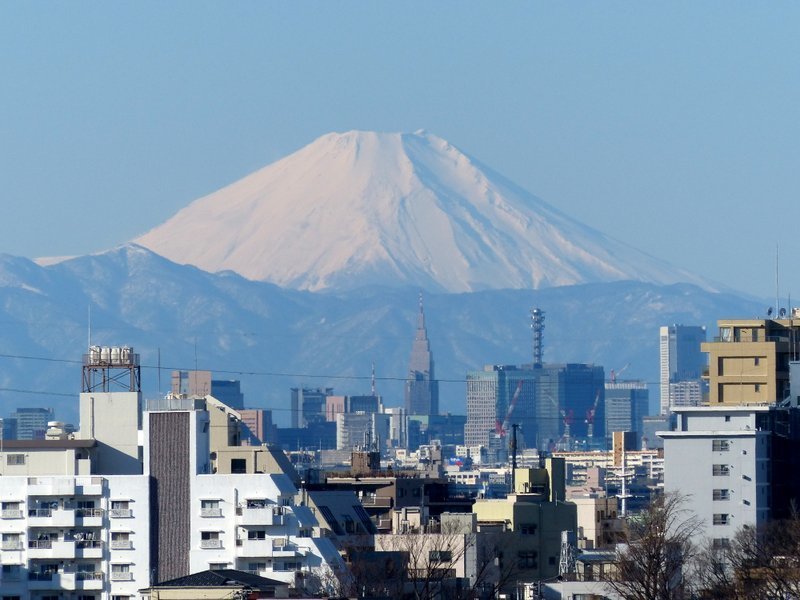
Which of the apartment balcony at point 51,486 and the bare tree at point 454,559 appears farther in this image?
the apartment balcony at point 51,486

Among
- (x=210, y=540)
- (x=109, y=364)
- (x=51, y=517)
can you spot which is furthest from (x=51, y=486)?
(x=109, y=364)

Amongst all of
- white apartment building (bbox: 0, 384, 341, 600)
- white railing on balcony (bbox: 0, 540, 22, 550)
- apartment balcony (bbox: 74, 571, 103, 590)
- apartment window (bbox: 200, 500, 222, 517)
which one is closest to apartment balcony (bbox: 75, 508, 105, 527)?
white apartment building (bbox: 0, 384, 341, 600)

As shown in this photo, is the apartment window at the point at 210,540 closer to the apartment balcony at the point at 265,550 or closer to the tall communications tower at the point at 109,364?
the apartment balcony at the point at 265,550

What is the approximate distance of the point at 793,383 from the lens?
97000 millimetres

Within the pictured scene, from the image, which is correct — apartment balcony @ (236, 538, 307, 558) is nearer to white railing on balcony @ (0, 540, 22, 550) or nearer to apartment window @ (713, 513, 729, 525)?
white railing on balcony @ (0, 540, 22, 550)

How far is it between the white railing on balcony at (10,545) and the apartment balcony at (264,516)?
616cm

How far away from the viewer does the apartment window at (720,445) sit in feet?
294

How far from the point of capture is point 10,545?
75.8 meters

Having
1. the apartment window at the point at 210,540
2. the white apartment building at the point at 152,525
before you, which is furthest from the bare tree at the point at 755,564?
the apartment window at the point at 210,540

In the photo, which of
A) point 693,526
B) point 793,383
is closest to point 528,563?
point 693,526

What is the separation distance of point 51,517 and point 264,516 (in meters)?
5.99

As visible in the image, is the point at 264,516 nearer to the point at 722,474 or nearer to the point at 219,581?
the point at 219,581

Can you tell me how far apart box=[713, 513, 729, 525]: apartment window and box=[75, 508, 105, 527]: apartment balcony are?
21945 millimetres

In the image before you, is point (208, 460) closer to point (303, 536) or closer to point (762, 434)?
point (303, 536)
